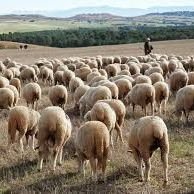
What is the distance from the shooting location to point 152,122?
9.29m

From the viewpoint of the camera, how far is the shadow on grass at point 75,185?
9.33 meters

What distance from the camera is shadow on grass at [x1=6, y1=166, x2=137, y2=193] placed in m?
9.33

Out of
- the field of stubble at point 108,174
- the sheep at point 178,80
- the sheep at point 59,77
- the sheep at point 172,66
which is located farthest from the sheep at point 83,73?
the field of stubble at point 108,174

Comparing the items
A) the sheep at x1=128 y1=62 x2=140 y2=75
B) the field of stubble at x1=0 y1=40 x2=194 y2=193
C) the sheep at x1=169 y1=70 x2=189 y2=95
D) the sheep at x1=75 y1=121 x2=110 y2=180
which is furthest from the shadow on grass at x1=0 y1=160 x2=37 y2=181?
the sheep at x1=128 y1=62 x2=140 y2=75

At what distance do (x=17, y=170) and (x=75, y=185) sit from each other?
1654 mm

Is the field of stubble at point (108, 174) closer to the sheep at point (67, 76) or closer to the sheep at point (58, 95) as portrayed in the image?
the sheep at point (58, 95)

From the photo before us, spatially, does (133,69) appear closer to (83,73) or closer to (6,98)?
(83,73)

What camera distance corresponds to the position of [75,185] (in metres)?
9.70

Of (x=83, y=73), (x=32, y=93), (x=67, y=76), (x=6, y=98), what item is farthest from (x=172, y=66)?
(x=6, y=98)

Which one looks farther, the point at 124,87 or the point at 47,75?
the point at 47,75

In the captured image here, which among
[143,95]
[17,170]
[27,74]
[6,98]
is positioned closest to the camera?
[17,170]

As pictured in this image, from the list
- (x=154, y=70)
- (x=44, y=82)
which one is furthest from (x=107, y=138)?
(x=44, y=82)

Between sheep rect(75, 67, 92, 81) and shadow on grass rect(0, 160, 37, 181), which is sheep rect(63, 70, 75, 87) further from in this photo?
shadow on grass rect(0, 160, 37, 181)

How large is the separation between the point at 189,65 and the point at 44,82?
8469mm
